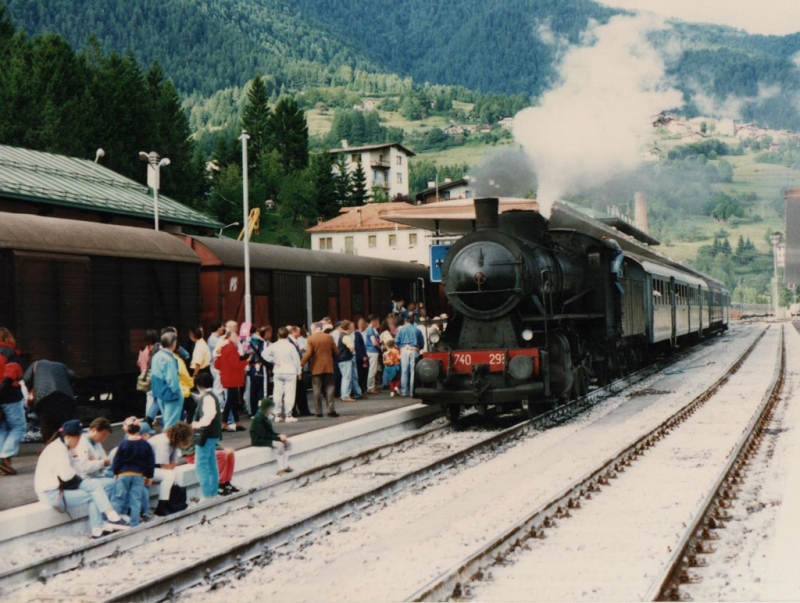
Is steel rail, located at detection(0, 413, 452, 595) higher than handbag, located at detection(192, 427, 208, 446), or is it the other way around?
handbag, located at detection(192, 427, 208, 446)

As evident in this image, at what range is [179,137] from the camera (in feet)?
248

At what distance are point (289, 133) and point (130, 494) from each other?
91.5 metres

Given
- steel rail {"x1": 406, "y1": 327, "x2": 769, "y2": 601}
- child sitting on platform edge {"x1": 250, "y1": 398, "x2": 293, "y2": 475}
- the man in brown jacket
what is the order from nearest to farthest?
steel rail {"x1": 406, "y1": 327, "x2": 769, "y2": 601}, child sitting on platform edge {"x1": 250, "y1": 398, "x2": 293, "y2": 475}, the man in brown jacket

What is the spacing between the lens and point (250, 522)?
30.0 ft

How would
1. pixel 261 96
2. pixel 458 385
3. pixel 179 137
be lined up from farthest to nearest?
pixel 261 96 < pixel 179 137 < pixel 458 385

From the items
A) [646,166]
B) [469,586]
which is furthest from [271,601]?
[646,166]

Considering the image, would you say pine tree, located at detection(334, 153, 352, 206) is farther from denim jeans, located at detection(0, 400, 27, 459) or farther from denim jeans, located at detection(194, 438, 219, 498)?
denim jeans, located at detection(194, 438, 219, 498)

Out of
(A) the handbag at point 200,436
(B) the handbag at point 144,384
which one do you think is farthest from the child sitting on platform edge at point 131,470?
(B) the handbag at point 144,384

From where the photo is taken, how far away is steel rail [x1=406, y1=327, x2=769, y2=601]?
630 centimetres

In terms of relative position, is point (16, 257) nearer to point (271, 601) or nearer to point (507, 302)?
point (507, 302)

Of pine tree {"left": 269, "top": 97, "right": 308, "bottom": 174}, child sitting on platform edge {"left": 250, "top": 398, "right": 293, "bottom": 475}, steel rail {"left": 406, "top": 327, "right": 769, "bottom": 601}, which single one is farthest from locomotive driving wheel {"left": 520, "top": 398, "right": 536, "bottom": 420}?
pine tree {"left": 269, "top": 97, "right": 308, "bottom": 174}

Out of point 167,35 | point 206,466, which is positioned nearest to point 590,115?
point 206,466

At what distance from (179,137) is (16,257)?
65.1 m

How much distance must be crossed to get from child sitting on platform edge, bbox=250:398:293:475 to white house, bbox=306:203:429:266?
6408 cm
